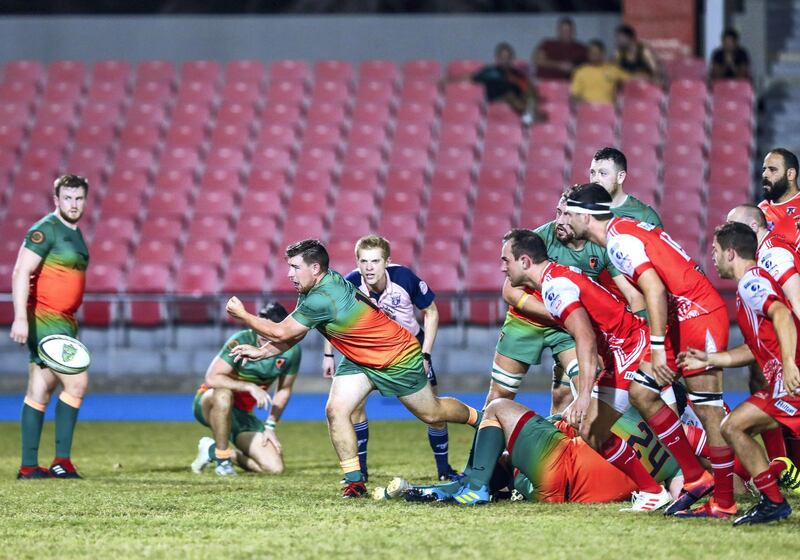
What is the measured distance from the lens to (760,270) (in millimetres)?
6047

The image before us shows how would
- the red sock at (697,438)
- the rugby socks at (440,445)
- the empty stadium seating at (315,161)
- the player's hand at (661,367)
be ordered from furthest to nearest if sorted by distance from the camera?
the empty stadium seating at (315,161) < the rugby socks at (440,445) < the red sock at (697,438) < the player's hand at (661,367)

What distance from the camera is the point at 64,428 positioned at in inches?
347

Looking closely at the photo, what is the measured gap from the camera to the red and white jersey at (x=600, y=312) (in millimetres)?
6496

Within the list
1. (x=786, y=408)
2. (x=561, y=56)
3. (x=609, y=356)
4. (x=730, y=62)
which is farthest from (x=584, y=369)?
(x=561, y=56)

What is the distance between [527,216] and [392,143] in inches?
105

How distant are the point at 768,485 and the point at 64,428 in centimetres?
505

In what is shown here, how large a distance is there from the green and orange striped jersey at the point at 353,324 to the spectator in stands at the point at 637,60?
12178 mm

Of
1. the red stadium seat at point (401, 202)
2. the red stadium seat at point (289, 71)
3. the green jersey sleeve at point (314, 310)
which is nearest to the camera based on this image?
the green jersey sleeve at point (314, 310)

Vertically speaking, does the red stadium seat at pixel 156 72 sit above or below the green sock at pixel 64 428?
above

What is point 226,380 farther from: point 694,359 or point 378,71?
point 378,71

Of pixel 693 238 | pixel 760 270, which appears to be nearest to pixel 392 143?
pixel 693 238

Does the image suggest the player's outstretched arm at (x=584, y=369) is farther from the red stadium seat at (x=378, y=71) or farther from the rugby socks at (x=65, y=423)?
the red stadium seat at (x=378, y=71)

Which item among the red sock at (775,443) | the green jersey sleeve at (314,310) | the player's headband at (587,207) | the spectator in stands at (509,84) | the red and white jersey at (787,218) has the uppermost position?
the spectator in stands at (509,84)

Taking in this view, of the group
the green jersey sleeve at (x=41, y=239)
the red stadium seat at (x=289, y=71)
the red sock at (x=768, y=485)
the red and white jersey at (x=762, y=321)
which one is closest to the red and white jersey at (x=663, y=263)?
the red and white jersey at (x=762, y=321)
